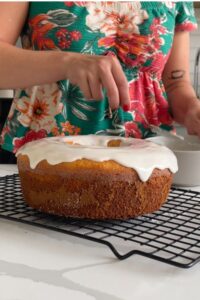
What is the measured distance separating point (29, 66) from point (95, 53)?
0.65ft

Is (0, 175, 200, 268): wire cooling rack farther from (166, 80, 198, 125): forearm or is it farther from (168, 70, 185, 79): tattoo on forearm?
(168, 70, 185, 79): tattoo on forearm

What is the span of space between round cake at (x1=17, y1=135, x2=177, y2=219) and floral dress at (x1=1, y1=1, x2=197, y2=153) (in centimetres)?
36

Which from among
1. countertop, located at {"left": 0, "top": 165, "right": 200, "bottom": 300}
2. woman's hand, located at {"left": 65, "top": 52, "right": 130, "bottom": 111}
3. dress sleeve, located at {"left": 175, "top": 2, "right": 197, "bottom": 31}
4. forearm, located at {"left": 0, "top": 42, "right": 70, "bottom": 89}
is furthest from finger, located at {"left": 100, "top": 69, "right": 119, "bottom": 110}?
dress sleeve, located at {"left": 175, "top": 2, "right": 197, "bottom": 31}

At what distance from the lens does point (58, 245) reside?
19.4 inches

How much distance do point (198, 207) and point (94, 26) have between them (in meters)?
0.45

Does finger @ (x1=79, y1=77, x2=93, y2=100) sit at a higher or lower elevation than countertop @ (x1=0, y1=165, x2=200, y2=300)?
higher

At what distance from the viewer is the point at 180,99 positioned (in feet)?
3.42

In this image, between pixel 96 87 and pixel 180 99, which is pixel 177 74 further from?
pixel 96 87

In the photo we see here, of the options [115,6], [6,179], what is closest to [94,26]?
[115,6]

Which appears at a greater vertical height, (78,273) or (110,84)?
(110,84)

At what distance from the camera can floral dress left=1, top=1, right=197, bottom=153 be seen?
0.88 m

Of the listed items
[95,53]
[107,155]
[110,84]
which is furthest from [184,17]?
[107,155]

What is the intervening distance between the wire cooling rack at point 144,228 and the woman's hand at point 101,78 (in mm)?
169

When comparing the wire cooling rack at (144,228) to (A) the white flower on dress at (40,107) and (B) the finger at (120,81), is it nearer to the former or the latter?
(B) the finger at (120,81)
